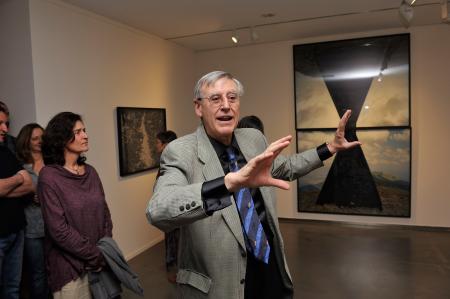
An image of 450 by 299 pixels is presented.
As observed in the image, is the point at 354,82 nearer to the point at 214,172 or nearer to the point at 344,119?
the point at 344,119

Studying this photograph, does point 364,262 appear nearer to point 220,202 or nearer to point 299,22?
point 299,22

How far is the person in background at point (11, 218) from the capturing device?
2.27 metres

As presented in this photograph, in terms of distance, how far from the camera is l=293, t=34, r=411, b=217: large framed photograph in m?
4.75

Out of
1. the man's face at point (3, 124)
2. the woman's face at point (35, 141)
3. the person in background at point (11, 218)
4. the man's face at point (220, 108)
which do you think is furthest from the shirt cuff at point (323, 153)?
the man's face at point (3, 124)

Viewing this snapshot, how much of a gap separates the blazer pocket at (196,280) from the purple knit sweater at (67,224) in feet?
2.76

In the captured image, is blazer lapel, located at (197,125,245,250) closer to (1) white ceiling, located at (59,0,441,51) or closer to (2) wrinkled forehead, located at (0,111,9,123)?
(2) wrinkled forehead, located at (0,111,9,123)

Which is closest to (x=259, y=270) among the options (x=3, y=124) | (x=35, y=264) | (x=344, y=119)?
(x=344, y=119)

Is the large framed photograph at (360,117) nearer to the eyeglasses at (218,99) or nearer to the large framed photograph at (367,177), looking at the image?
the large framed photograph at (367,177)

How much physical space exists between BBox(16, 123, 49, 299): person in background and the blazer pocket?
5.38 ft

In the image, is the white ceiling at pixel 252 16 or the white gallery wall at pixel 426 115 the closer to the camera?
the white ceiling at pixel 252 16

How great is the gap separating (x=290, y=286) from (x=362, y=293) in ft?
6.36

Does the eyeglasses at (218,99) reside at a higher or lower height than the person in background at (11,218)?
higher

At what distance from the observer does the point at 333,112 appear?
16.5 ft

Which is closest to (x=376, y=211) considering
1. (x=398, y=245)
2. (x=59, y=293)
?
(x=398, y=245)
